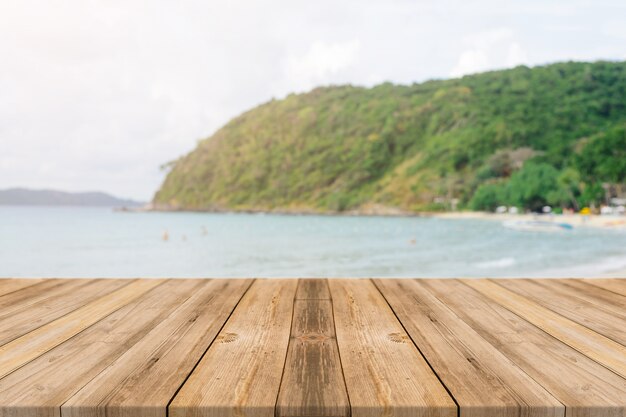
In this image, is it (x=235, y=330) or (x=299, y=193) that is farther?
(x=299, y=193)

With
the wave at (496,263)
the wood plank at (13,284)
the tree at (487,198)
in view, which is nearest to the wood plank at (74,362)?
the wood plank at (13,284)

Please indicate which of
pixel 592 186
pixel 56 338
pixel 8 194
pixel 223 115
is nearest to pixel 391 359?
pixel 56 338

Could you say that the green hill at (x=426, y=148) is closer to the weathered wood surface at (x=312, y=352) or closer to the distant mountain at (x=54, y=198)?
the distant mountain at (x=54, y=198)

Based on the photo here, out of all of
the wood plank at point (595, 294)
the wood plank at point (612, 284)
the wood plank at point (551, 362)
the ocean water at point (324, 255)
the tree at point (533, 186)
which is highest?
the tree at point (533, 186)

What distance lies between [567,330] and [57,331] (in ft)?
4.50

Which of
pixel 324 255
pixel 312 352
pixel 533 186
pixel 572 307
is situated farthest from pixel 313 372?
pixel 533 186

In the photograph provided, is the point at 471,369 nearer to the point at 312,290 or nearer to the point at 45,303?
the point at 312,290

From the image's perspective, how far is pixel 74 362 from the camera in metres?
1.01

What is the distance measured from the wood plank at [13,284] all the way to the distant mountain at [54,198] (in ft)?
258

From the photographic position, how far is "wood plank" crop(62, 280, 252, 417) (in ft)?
2.56

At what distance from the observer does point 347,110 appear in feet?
192

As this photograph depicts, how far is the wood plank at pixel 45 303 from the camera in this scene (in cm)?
135

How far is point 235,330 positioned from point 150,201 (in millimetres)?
68411

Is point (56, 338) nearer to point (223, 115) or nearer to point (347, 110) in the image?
point (347, 110)
